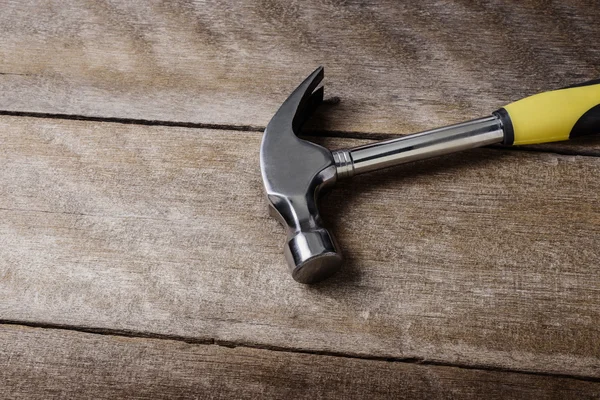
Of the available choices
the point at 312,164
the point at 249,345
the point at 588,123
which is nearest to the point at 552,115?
the point at 588,123

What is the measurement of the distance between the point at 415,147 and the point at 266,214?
7.7 inches

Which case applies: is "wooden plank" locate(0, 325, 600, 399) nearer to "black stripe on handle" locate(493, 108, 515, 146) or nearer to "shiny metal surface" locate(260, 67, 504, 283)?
"shiny metal surface" locate(260, 67, 504, 283)

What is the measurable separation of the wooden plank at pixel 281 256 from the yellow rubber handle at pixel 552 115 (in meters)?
0.04

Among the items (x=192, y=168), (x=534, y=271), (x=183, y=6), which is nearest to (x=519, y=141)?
(x=534, y=271)

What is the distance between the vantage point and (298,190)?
0.76 meters

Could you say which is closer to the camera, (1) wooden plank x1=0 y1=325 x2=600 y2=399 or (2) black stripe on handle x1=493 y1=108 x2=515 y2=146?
(1) wooden plank x1=0 y1=325 x2=600 y2=399

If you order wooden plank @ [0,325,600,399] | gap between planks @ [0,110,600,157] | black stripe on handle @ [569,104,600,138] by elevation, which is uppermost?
black stripe on handle @ [569,104,600,138]

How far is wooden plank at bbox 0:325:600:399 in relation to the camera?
2.33ft

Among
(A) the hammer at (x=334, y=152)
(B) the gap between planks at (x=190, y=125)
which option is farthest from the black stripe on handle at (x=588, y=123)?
(B) the gap between planks at (x=190, y=125)

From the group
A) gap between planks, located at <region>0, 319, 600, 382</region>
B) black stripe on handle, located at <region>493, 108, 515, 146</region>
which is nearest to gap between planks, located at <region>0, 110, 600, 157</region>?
black stripe on handle, located at <region>493, 108, 515, 146</region>

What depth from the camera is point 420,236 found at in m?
0.80

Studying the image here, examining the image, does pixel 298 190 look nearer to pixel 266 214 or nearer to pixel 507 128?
pixel 266 214

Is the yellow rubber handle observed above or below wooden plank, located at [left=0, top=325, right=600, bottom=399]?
above

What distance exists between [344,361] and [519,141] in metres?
0.35
